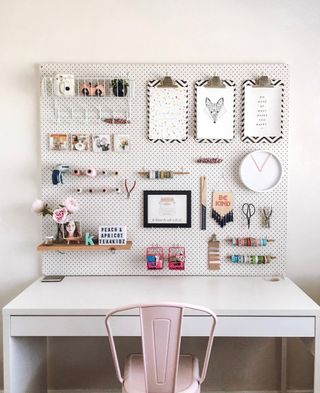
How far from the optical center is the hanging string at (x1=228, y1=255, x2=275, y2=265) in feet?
8.08

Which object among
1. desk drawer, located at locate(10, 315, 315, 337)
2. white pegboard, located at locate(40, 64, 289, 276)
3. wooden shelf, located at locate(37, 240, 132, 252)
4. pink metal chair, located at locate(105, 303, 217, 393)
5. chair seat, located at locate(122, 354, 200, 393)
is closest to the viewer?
pink metal chair, located at locate(105, 303, 217, 393)

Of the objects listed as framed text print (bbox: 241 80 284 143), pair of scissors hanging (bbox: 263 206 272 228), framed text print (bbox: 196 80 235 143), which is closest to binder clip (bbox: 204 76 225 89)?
framed text print (bbox: 196 80 235 143)

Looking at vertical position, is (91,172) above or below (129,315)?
above

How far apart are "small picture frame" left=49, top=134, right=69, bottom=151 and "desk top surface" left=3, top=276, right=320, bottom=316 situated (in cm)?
70

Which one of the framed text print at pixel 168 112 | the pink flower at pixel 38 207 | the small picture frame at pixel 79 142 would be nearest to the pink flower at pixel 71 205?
the pink flower at pixel 38 207

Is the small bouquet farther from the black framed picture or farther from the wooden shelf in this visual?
the black framed picture

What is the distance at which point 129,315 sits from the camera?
195 centimetres

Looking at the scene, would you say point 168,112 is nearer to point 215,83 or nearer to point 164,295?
point 215,83

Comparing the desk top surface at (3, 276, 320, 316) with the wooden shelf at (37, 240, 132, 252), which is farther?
the wooden shelf at (37, 240, 132, 252)

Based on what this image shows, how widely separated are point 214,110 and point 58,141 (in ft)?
2.78

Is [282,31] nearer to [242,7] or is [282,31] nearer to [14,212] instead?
[242,7]

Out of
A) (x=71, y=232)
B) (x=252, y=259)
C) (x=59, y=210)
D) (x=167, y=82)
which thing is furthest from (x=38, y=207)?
(x=252, y=259)

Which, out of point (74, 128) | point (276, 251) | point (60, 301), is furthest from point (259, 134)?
point (60, 301)

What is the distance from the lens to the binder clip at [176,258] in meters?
2.45
